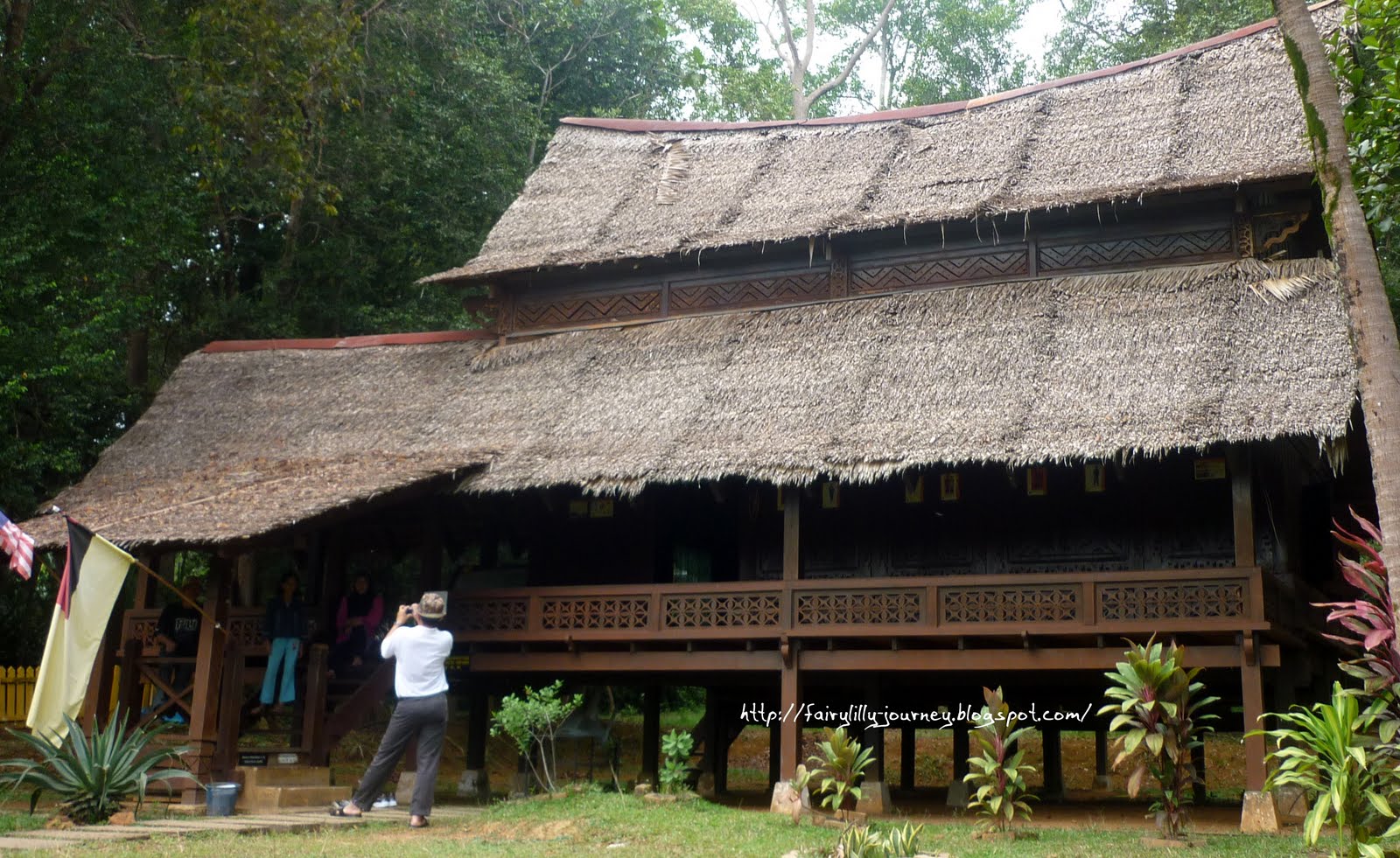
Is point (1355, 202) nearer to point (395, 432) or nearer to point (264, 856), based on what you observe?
point (264, 856)

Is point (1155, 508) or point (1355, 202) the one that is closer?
point (1355, 202)

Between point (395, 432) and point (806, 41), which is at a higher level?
point (806, 41)

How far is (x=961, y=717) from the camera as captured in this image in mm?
15039

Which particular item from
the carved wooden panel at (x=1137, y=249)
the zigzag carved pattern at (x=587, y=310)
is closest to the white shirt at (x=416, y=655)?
the zigzag carved pattern at (x=587, y=310)

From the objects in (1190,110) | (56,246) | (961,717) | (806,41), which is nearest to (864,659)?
(961,717)

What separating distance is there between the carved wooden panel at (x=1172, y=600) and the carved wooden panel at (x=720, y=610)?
3.32 meters

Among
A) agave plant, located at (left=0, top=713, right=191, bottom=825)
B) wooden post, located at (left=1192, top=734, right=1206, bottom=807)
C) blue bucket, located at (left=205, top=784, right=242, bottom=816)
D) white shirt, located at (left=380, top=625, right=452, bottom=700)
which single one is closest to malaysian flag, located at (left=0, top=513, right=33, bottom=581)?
agave plant, located at (left=0, top=713, right=191, bottom=825)

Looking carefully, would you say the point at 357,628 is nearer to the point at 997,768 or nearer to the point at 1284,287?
the point at 997,768

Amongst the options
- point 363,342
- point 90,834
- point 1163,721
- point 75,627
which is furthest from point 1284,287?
point 363,342

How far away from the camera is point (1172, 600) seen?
40.1 ft

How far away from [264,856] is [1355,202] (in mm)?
8550

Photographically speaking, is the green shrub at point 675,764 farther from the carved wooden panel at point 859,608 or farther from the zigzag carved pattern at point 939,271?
the zigzag carved pattern at point 939,271

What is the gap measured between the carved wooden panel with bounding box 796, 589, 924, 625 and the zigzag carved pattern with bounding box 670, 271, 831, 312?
451cm

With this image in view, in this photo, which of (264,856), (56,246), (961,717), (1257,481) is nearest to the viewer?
(264,856)
